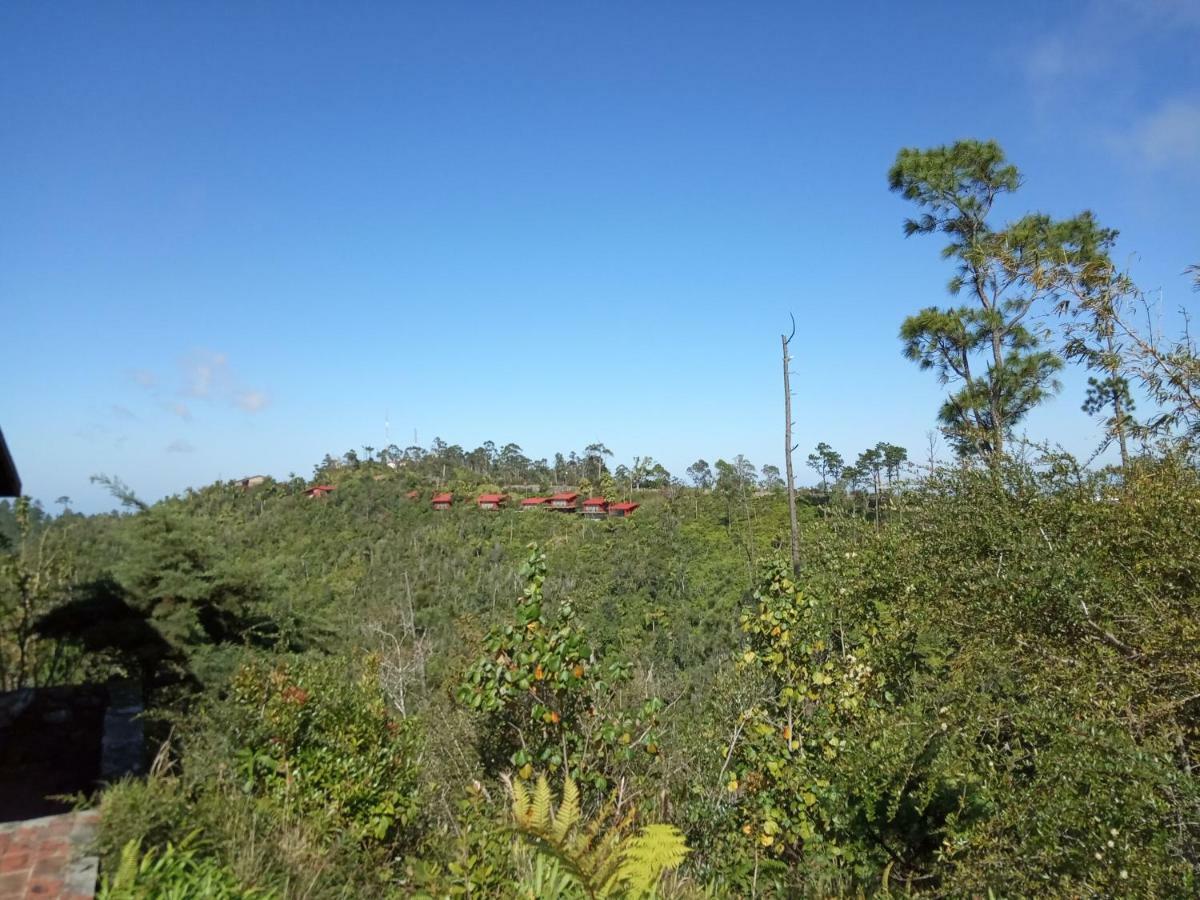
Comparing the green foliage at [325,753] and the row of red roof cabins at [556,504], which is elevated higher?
the row of red roof cabins at [556,504]

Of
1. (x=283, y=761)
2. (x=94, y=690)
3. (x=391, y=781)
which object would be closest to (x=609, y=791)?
(x=391, y=781)

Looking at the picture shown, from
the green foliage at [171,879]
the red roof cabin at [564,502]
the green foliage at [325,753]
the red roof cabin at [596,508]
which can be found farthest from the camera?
the red roof cabin at [564,502]

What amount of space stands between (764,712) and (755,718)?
0.34 ft

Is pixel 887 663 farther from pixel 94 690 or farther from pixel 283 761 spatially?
pixel 94 690

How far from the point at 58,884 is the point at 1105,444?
5.74m

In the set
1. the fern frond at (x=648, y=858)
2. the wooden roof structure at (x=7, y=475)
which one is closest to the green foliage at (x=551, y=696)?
the fern frond at (x=648, y=858)

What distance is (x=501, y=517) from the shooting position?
34.3 m

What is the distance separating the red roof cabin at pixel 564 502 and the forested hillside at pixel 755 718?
2939cm

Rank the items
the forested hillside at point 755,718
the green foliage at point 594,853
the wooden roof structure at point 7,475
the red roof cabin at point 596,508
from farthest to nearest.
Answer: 1. the red roof cabin at point 596,508
2. the wooden roof structure at point 7,475
3. the forested hillside at point 755,718
4. the green foliage at point 594,853

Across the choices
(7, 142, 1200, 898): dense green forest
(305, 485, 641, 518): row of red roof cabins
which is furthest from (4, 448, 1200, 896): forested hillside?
(305, 485, 641, 518): row of red roof cabins

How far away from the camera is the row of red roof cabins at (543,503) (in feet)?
116

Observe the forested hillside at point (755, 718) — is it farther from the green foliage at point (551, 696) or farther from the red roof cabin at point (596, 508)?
the red roof cabin at point (596, 508)

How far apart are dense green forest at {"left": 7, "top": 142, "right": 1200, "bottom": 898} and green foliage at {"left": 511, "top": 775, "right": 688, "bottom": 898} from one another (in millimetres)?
18

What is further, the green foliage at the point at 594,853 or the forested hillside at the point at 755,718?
the forested hillside at the point at 755,718
